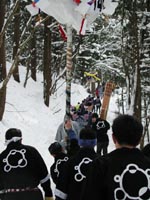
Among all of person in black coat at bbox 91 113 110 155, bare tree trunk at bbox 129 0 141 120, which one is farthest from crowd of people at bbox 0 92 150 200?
bare tree trunk at bbox 129 0 141 120

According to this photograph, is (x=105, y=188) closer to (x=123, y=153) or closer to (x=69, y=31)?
(x=123, y=153)

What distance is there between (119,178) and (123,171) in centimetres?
6

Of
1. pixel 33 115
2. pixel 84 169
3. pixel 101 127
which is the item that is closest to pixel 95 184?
pixel 84 169

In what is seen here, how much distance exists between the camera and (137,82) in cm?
1819

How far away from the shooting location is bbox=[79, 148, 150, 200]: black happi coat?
2864 mm

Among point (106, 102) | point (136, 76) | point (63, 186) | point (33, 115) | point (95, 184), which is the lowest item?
point (33, 115)

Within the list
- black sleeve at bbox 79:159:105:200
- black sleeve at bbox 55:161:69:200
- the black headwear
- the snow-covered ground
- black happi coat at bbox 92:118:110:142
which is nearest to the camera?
black sleeve at bbox 79:159:105:200

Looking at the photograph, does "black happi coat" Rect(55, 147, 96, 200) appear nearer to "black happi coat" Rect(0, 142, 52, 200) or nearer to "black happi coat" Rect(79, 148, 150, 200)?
"black happi coat" Rect(0, 142, 52, 200)

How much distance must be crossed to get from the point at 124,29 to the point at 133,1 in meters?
2.12

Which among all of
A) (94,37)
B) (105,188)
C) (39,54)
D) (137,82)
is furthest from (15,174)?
(39,54)

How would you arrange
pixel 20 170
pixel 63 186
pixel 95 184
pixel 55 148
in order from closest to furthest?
pixel 95 184
pixel 63 186
pixel 20 170
pixel 55 148

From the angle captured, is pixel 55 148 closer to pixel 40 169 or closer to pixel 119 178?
pixel 40 169

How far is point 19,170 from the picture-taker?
16.7 feet

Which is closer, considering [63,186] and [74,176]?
[63,186]
